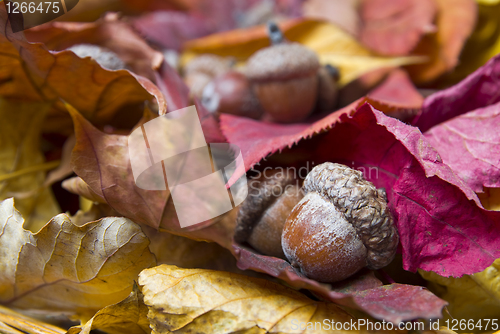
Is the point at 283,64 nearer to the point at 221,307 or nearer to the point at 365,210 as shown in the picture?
the point at 365,210

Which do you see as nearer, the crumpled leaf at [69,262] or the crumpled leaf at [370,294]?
the crumpled leaf at [370,294]

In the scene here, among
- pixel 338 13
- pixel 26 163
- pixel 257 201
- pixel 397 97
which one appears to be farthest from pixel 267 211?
pixel 338 13

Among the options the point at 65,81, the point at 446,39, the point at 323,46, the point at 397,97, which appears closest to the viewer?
the point at 65,81

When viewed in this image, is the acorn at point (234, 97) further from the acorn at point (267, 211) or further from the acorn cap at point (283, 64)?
the acorn at point (267, 211)

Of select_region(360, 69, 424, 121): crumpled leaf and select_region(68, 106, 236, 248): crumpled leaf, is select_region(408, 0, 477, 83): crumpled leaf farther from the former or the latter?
select_region(68, 106, 236, 248): crumpled leaf

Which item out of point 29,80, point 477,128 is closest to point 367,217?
point 477,128

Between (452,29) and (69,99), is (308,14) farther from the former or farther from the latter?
(69,99)

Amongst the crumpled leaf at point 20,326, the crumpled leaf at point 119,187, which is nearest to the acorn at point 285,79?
the crumpled leaf at point 119,187
